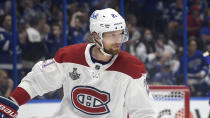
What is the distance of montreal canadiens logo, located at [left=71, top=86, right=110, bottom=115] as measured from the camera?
3533 mm

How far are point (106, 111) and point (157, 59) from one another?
393 cm

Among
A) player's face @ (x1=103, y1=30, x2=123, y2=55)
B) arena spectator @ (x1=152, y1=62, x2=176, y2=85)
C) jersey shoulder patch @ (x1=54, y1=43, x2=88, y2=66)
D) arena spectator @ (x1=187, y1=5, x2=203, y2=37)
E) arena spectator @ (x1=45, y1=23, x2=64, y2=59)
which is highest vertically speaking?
player's face @ (x1=103, y1=30, x2=123, y2=55)

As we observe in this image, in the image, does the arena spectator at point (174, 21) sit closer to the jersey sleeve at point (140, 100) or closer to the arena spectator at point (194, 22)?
the arena spectator at point (194, 22)

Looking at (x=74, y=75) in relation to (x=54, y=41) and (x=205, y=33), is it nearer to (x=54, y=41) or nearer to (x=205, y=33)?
(x=54, y=41)

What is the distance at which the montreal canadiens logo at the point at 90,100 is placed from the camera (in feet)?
11.6

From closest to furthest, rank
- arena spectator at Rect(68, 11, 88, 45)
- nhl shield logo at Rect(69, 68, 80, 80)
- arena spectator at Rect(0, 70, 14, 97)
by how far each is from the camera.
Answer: nhl shield logo at Rect(69, 68, 80, 80)
arena spectator at Rect(0, 70, 14, 97)
arena spectator at Rect(68, 11, 88, 45)

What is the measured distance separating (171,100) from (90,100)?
2595mm

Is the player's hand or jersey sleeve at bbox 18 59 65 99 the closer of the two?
the player's hand

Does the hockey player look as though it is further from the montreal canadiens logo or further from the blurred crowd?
the blurred crowd

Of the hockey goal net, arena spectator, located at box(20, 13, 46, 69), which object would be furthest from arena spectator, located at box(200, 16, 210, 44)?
arena spectator, located at box(20, 13, 46, 69)

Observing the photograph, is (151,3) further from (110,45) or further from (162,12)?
(110,45)

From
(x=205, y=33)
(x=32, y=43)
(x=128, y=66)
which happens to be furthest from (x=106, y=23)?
(x=205, y=33)

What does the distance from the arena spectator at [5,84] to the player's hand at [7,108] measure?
305 centimetres

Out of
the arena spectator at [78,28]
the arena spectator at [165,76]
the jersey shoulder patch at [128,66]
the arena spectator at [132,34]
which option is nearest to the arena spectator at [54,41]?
the arena spectator at [78,28]
